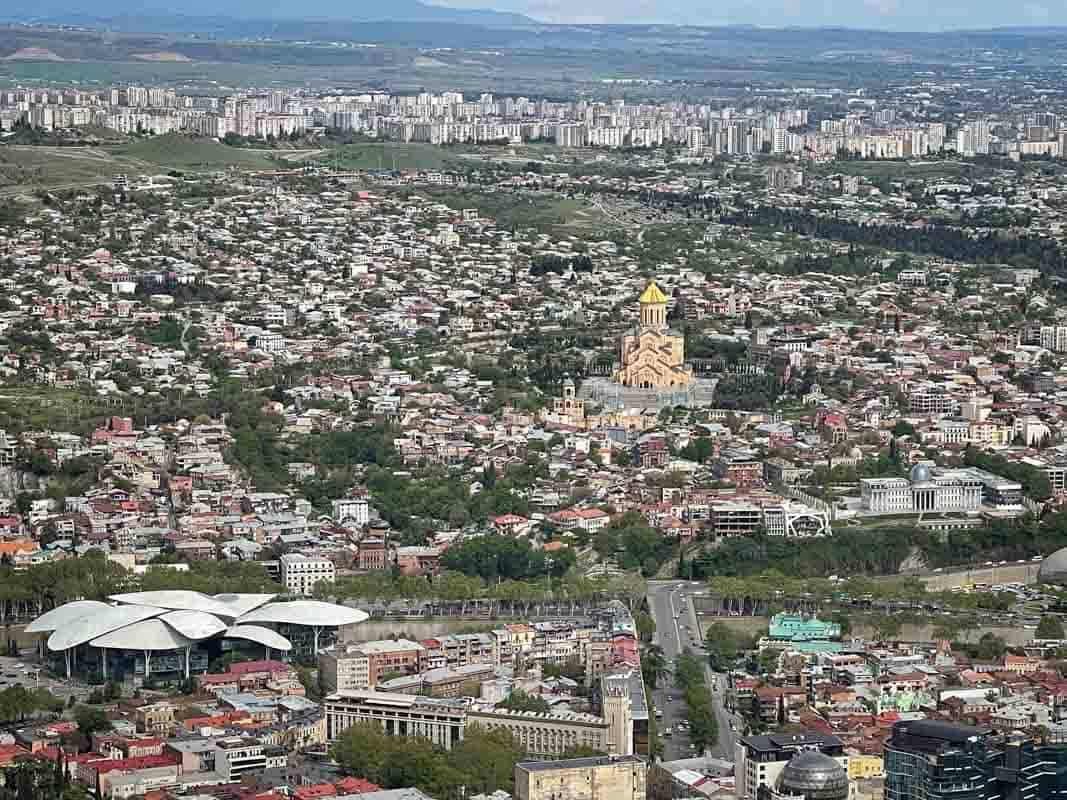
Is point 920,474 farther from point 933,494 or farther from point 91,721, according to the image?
point 91,721

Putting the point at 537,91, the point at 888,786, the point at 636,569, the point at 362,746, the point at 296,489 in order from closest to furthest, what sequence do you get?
the point at 888,786 → the point at 362,746 → the point at 636,569 → the point at 296,489 → the point at 537,91

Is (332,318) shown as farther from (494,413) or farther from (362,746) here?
(362,746)

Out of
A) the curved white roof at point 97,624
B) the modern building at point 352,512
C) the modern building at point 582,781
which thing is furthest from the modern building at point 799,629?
the modern building at point 352,512

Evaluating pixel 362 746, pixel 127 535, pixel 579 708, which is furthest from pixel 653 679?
pixel 127 535

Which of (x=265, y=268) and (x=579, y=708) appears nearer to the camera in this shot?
(x=579, y=708)

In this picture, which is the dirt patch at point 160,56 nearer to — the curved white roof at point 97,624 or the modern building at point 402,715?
the curved white roof at point 97,624

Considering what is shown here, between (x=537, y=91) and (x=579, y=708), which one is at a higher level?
(x=579, y=708)
